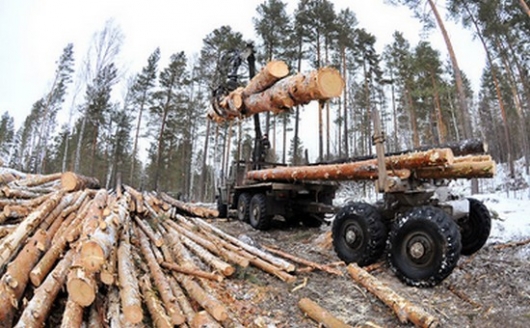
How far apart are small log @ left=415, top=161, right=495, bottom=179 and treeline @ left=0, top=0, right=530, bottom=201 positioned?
30.6 feet

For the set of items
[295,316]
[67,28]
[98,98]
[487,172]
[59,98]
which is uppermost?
[67,28]

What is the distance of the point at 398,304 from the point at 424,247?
3.75ft

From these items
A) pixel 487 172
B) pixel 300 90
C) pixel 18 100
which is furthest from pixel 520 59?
pixel 18 100

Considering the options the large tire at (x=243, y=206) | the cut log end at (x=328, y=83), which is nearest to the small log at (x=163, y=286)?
the cut log end at (x=328, y=83)

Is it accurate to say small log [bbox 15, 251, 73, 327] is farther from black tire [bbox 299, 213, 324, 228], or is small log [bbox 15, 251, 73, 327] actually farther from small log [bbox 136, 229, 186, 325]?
black tire [bbox 299, 213, 324, 228]

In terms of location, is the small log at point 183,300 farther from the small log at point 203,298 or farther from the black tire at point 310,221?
the black tire at point 310,221

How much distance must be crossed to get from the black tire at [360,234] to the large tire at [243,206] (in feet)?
13.0

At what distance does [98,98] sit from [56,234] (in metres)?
22.2

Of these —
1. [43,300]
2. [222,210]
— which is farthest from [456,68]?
[43,300]

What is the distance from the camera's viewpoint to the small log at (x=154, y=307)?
2.91 meters

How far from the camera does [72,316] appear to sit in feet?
9.27

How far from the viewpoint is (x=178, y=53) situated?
27500 mm

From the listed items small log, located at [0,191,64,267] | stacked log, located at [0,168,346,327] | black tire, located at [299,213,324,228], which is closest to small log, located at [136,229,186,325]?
stacked log, located at [0,168,346,327]

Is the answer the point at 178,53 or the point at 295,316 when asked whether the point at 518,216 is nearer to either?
the point at 295,316
